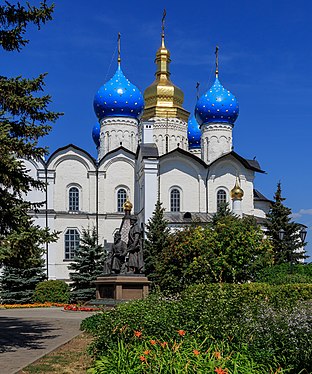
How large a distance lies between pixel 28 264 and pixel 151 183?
2470 centimetres

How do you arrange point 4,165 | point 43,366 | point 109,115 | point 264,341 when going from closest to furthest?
point 264,341
point 43,366
point 4,165
point 109,115

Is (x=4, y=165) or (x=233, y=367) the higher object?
(x=4, y=165)

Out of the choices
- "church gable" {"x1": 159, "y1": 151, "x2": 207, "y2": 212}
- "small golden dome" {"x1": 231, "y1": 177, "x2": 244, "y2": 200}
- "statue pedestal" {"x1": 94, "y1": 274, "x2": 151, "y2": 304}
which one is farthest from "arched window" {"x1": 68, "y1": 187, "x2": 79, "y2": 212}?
"statue pedestal" {"x1": 94, "y1": 274, "x2": 151, "y2": 304}

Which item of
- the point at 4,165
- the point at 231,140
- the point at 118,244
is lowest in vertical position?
the point at 118,244

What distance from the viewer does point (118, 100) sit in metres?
39.9

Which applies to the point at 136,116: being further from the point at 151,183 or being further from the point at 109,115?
the point at 151,183

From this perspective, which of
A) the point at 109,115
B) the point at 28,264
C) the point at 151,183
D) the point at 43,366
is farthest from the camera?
the point at 109,115

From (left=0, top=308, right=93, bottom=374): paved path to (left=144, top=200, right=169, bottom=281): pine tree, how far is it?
45.4 ft

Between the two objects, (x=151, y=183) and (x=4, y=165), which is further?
(x=151, y=183)

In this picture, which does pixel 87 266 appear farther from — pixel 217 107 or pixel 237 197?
pixel 217 107

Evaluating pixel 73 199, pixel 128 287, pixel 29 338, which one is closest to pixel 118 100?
pixel 73 199

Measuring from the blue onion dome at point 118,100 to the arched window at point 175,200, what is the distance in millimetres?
6977

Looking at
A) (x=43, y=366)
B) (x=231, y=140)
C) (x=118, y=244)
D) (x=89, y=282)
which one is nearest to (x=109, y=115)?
(x=231, y=140)

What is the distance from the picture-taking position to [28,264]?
10.8 meters
